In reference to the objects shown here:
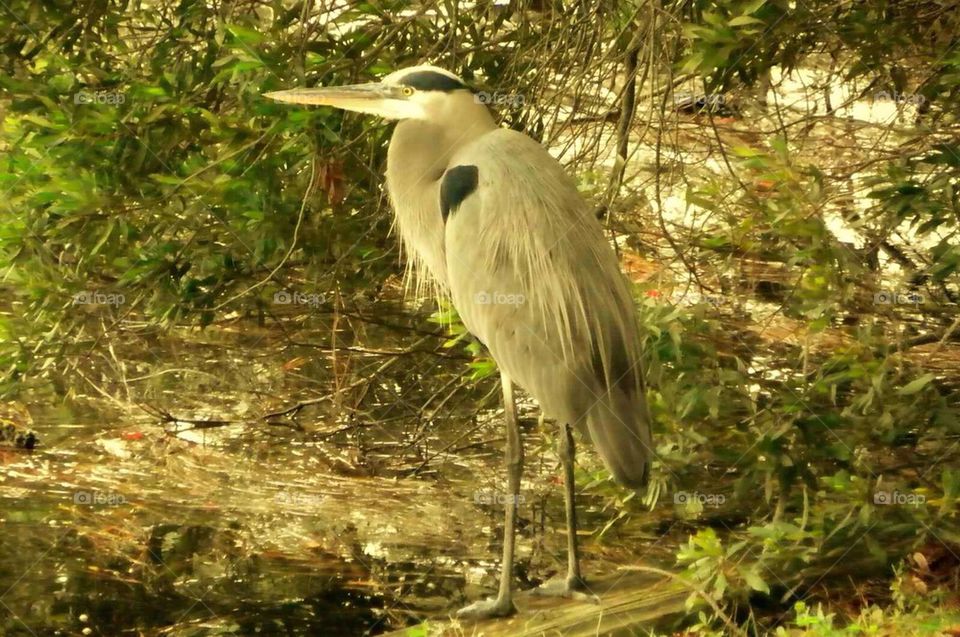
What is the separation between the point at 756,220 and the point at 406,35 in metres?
1.38

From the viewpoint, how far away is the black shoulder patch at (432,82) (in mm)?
3707

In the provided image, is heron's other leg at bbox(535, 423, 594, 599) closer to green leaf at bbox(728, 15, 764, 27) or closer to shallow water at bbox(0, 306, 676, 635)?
shallow water at bbox(0, 306, 676, 635)

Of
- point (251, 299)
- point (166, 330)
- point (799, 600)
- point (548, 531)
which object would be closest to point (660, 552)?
point (548, 531)

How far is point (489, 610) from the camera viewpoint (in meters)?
3.51

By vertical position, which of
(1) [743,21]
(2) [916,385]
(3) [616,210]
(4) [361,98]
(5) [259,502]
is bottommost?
(5) [259,502]

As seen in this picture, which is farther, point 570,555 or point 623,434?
point 570,555

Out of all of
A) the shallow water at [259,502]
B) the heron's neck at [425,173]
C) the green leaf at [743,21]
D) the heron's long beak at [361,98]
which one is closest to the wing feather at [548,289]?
the heron's neck at [425,173]

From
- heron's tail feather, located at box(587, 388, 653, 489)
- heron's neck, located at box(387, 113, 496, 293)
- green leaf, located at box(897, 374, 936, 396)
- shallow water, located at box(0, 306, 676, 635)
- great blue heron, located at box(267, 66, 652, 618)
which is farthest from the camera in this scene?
shallow water, located at box(0, 306, 676, 635)

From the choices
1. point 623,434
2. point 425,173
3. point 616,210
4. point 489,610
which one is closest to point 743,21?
point 616,210

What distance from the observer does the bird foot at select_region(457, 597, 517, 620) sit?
3510mm

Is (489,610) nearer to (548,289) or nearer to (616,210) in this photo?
(548,289)

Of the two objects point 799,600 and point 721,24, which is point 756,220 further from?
point 799,600

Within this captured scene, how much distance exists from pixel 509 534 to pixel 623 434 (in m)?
0.43

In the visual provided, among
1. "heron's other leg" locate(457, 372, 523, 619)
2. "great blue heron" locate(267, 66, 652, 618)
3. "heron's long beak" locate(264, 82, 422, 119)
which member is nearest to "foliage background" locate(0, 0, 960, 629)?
"heron's long beak" locate(264, 82, 422, 119)
